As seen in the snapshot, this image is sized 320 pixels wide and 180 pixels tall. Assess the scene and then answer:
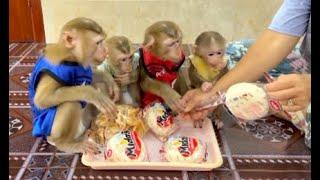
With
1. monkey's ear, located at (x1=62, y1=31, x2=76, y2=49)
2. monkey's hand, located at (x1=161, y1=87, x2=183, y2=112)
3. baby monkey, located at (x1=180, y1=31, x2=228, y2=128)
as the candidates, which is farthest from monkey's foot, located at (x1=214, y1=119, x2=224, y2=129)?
monkey's ear, located at (x1=62, y1=31, x2=76, y2=49)

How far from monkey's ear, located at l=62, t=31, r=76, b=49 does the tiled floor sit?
24 centimetres

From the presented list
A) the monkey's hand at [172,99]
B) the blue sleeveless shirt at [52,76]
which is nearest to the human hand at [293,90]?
the monkey's hand at [172,99]

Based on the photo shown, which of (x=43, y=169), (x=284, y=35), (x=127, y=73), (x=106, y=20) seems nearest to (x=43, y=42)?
(x=106, y=20)

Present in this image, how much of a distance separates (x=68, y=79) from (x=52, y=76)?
0.11 feet

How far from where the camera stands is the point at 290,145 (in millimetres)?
982

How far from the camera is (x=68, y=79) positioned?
856 mm

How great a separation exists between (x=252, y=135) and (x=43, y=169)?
48cm

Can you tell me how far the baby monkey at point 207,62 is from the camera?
1.03 metres

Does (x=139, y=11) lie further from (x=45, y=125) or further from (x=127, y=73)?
(x=45, y=125)

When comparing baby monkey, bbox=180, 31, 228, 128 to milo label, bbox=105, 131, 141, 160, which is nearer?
milo label, bbox=105, 131, 141, 160

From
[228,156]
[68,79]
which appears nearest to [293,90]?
[228,156]

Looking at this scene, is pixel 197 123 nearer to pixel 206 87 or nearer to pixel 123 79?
pixel 206 87

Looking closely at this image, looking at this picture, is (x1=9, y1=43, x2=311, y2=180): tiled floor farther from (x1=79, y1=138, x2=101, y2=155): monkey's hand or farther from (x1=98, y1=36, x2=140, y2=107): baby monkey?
(x1=98, y1=36, x2=140, y2=107): baby monkey

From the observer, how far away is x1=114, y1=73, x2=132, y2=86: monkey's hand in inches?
39.9
